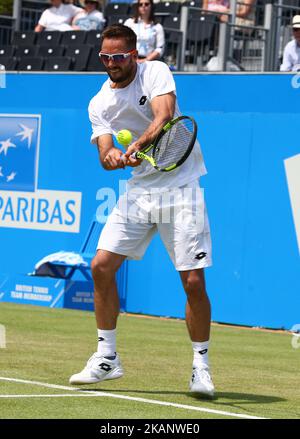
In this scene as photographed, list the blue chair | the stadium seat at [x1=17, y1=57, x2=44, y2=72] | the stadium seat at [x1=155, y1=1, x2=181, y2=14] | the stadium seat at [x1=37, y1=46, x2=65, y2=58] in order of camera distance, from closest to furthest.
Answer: the blue chair
the stadium seat at [x1=17, y1=57, x2=44, y2=72]
the stadium seat at [x1=37, y1=46, x2=65, y2=58]
the stadium seat at [x1=155, y1=1, x2=181, y2=14]

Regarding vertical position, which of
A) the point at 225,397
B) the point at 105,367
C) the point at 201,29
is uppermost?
the point at 201,29

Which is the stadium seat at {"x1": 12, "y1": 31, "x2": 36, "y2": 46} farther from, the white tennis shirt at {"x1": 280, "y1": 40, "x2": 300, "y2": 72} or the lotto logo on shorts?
the white tennis shirt at {"x1": 280, "y1": 40, "x2": 300, "y2": 72}

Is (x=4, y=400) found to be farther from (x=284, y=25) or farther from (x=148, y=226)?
(x=284, y=25)

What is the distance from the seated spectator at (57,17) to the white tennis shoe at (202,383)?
11479mm

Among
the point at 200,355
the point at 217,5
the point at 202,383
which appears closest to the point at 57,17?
the point at 217,5

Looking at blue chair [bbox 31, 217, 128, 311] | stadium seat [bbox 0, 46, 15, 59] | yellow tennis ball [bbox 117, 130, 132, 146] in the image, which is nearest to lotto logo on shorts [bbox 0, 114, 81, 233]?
blue chair [bbox 31, 217, 128, 311]

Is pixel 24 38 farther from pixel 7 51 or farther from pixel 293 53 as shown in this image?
pixel 293 53

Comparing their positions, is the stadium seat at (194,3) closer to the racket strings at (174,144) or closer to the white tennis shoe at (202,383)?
the racket strings at (174,144)

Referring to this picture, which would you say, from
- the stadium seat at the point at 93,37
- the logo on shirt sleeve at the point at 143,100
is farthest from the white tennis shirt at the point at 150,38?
the logo on shirt sleeve at the point at 143,100

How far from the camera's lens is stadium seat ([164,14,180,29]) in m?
16.2

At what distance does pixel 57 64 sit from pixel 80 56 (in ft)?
1.37

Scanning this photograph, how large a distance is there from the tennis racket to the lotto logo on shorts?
23.8 feet

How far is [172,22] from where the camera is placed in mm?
16281
